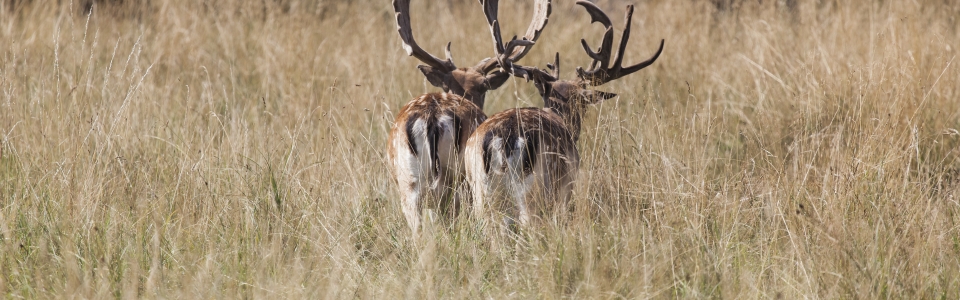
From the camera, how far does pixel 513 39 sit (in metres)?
5.28

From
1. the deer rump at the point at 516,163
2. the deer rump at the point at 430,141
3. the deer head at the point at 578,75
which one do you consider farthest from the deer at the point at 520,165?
the deer head at the point at 578,75

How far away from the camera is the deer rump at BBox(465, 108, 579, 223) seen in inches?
175

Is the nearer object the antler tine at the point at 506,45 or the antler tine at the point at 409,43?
the antler tine at the point at 506,45

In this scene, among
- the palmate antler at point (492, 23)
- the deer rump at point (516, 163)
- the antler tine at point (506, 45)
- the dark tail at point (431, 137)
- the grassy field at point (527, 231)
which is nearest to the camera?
the grassy field at point (527, 231)

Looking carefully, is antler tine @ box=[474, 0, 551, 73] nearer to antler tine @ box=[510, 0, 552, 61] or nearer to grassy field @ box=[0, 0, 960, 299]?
antler tine @ box=[510, 0, 552, 61]

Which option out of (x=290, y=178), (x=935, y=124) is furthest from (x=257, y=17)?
(x=935, y=124)

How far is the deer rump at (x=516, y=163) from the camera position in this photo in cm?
444

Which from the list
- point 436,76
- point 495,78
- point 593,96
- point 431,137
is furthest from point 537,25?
point 431,137

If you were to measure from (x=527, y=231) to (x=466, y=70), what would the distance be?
1497 millimetres

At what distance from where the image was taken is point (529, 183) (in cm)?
447

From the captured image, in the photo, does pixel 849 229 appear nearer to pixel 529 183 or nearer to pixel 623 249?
pixel 623 249

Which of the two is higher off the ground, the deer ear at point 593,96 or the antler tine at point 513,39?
the antler tine at point 513,39

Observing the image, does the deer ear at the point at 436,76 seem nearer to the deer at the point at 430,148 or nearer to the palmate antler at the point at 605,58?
the deer at the point at 430,148

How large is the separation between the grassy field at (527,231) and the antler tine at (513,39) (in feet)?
1.34
